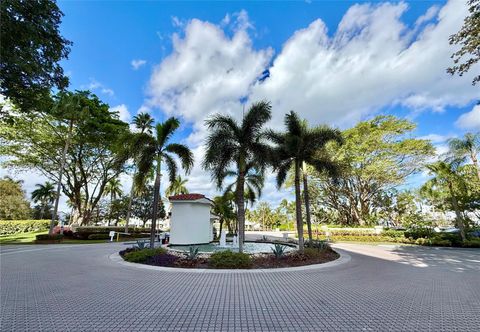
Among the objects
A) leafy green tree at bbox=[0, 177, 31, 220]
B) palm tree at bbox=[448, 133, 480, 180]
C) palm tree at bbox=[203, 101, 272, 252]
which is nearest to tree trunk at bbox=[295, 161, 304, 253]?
palm tree at bbox=[203, 101, 272, 252]

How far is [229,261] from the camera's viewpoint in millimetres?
9719

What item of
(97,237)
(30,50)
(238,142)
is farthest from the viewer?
(97,237)

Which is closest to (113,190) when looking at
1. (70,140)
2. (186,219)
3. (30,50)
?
(70,140)

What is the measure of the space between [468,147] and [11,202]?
58.4 meters

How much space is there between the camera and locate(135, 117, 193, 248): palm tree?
1315 cm

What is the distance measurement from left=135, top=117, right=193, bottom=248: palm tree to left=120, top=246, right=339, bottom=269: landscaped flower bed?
11.2 ft

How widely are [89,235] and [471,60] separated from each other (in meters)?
Result: 30.9

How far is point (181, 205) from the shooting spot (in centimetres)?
1777

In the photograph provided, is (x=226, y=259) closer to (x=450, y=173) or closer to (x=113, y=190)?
(x=450, y=173)

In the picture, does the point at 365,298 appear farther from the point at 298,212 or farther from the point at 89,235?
the point at 89,235

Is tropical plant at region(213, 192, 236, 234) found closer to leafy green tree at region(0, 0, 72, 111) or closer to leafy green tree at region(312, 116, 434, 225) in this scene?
leafy green tree at region(312, 116, 434, 225)

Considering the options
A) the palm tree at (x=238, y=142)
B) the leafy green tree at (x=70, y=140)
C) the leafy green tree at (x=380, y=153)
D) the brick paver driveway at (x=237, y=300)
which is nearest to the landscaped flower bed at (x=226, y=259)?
the brick paver driveway at (x=237, y=300)

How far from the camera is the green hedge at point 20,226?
32.0 metres

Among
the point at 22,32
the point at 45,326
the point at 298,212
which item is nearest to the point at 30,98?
the point at 22,32
